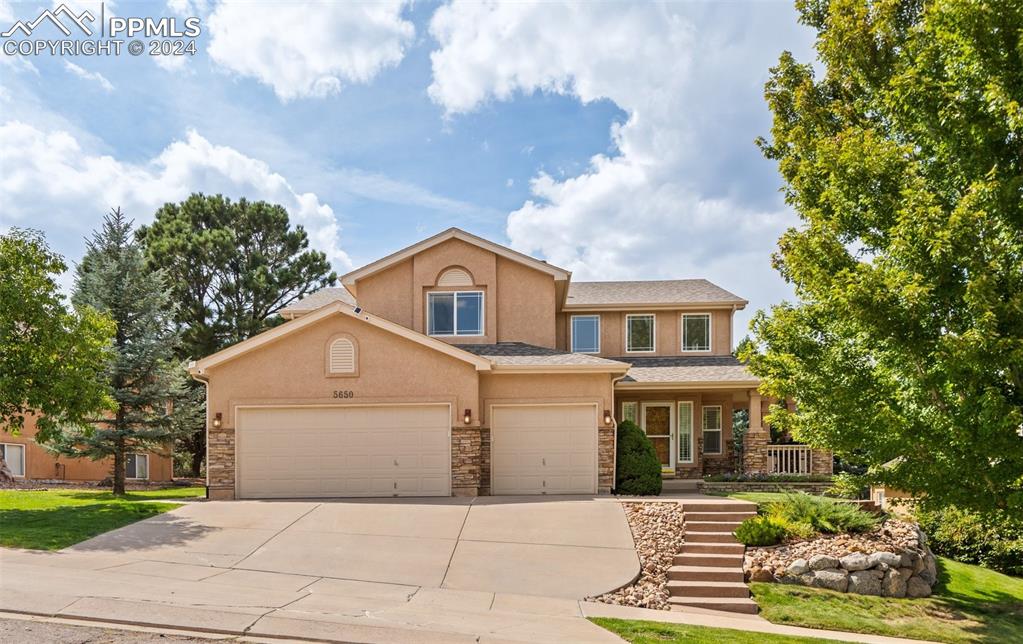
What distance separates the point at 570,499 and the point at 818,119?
929 centimetres

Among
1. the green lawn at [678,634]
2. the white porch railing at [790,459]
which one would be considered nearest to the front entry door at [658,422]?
the white porch railing at [790,459]

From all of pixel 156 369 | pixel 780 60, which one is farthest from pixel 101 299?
pixel 780 60

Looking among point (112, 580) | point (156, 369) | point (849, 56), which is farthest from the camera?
point (156, 369)

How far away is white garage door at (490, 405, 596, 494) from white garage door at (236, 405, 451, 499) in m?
1.45

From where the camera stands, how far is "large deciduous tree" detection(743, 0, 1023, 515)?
798cm

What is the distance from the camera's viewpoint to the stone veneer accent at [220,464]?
16.5 m

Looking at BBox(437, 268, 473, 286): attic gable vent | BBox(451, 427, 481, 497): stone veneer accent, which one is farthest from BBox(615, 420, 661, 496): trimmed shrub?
BBox(437, 268, 473, 286): attic gable vent

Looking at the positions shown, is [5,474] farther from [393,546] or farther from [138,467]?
[393,546]

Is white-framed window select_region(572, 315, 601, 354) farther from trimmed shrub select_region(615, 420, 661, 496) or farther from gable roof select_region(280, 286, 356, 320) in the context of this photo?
gable roof select_region(280, 286, 356, 320)

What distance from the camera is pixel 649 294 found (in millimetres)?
23594

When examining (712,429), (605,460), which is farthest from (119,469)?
(712,429)

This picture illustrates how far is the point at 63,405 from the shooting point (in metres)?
14.3

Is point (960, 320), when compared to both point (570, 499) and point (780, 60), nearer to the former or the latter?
point (780, 60)

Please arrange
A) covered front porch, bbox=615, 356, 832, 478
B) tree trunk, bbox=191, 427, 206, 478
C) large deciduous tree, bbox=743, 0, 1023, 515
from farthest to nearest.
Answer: tree trunk, bbox=191, 427, 206, 478 → covered front porch, bbox=615, 356, 832, 478 → large deciduous tree, bbox=743, 0, 1023, 515
